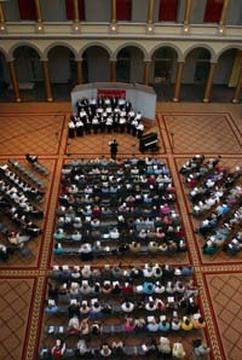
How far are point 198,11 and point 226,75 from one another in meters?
5.46

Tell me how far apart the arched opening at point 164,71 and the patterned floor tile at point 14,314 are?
16.0 m

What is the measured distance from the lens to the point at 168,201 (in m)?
16.9

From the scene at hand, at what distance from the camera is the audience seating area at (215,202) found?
1512cm

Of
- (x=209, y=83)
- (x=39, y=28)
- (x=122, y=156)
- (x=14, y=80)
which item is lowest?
(x=122, y=156)

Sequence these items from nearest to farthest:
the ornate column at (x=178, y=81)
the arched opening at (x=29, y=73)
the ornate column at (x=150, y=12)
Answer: the ornate column at (x=150, y=12) → the ornate column at (x=178, y=81) → the arched opening at (x=29, y=73)

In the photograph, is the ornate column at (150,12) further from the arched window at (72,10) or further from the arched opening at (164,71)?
the arched window at (72,10)

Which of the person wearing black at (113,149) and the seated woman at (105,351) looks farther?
the person wearing black at (113,149)

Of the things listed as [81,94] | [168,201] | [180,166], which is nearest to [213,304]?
[168,201]

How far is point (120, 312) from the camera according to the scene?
1285 centimetres

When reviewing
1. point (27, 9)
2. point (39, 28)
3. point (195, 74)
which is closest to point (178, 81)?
point (195, 74)

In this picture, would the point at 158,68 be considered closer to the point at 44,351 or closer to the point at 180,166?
the point at 180,166

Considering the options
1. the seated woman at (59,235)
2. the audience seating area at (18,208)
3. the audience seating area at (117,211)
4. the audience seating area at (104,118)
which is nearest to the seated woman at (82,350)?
the audience seating area at (117,211)

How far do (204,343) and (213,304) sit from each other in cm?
156

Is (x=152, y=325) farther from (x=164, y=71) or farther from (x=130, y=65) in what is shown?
(x=164, y=71)
